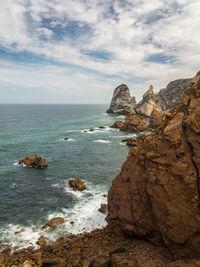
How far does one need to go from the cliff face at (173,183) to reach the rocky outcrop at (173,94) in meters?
139

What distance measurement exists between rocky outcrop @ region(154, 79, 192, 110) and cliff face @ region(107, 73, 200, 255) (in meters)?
139

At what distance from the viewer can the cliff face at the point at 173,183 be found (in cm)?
1567

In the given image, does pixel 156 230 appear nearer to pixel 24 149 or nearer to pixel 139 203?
pixel 139 203

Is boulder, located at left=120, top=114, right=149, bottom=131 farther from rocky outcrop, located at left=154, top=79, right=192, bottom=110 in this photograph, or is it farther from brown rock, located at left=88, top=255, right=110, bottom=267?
brown rock, located at left=88, top=255, right=110, bottom=267

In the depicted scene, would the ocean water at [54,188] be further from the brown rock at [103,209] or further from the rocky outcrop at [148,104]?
the rocky outcrop at [148,104]

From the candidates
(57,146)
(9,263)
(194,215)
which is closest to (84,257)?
(9,263)

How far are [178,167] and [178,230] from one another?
574 cm

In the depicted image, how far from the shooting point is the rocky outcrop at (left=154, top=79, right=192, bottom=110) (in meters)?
148

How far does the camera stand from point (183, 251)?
16.6 m

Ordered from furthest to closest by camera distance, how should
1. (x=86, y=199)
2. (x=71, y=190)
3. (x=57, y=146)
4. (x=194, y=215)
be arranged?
(x=57, y=146) → (x=71, y=190) → (x=86, y=199) → (x=194, y=215)

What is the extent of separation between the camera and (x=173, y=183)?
16.7 m

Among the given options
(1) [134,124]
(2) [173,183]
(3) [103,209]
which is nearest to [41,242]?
(3) [103,209]

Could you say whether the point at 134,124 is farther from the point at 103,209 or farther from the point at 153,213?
the point at 153,213

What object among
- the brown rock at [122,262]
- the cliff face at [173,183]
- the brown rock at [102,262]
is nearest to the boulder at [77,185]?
the cliff face at [173,183]
